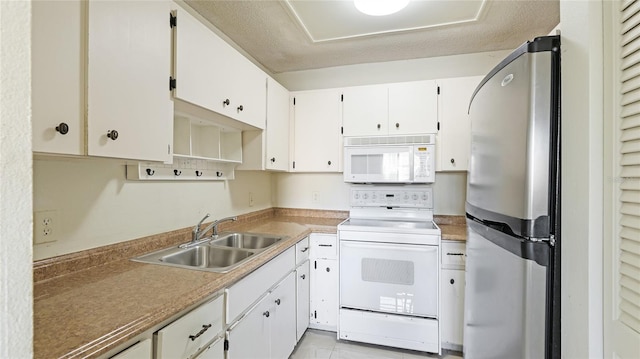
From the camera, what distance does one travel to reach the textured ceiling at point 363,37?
1870 mm

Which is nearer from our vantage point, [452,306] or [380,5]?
[380,5]

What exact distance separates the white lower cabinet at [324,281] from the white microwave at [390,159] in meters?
0.60

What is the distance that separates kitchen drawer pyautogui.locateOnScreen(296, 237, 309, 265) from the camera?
2062mm

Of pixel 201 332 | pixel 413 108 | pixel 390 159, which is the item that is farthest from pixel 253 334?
pixel 413 108

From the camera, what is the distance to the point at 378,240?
2.13 meters

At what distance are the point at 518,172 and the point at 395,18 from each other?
5.07 feet

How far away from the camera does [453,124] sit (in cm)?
233

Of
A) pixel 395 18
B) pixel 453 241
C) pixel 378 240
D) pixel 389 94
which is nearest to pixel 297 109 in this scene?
pixel 389 94

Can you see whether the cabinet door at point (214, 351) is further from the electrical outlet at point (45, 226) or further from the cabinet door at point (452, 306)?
the cabinet door at point (452, 306)

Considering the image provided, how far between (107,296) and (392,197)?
219cm

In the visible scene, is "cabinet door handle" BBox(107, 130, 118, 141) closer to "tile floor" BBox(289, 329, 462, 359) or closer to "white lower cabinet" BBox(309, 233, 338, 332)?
"white lower cabinet" BBox(309, 233, 338, 332)

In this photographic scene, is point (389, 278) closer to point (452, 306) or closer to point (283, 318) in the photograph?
point (452, 306)

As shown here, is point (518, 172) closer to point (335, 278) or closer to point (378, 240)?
point (378, 240)

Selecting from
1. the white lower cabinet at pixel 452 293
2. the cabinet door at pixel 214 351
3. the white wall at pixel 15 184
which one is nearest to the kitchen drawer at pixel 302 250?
the cabinet door at pixel 214 351
